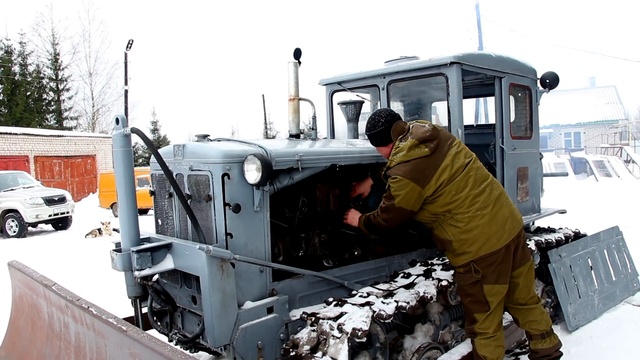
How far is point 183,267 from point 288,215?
0.81m

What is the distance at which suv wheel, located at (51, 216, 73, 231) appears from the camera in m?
13.5

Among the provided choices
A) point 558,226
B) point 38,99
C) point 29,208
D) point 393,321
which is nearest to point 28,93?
point 38,99

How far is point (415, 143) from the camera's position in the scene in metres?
3.11

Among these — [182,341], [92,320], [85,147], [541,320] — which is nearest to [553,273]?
[541,320]

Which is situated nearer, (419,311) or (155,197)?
(419,311)

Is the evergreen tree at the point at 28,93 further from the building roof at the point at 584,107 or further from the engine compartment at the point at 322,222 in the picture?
the building roof at the point at 584,107

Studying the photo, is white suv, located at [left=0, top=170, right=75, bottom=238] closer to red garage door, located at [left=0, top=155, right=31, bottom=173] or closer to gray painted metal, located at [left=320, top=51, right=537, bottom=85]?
red garage door, located at [left=0, top=155, right=31, bottom=173]

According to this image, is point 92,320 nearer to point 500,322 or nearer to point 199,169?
point 199,169

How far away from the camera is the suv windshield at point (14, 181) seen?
13.5 meters

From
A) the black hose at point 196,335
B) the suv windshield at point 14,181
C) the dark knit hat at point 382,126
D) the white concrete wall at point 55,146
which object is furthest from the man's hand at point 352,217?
the white concrete wall at point 55,146

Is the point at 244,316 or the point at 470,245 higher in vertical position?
the point at 470,245

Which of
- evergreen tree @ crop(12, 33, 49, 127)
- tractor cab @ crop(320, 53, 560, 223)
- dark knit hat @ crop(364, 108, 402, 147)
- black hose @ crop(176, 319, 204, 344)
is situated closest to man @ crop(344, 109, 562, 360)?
dark knit hat @ crop(364, 108, 402, 147)

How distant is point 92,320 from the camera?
Answer: 2889mm

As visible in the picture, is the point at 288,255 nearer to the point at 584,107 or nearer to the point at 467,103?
the point at 467,103
